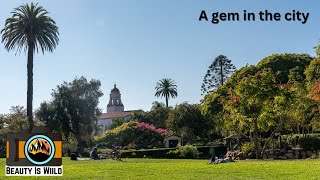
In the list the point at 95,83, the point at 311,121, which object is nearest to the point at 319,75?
the point at 311,121

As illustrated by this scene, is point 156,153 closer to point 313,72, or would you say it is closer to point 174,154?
point 174,154

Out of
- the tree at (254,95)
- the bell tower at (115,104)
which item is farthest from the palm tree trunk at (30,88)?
the bell tower at (115,104)

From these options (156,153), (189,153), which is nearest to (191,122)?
(156,153)

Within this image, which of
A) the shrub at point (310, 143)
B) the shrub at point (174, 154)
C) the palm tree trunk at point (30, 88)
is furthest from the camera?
the palm tree trunk at point (30, 88)

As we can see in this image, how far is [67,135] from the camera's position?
53625mm

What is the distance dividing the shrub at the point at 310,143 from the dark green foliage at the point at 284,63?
71.8 ft

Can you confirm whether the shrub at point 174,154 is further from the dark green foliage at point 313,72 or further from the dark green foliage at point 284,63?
the dark green foliage at point 284,63

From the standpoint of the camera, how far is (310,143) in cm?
3195

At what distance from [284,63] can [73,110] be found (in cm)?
2572

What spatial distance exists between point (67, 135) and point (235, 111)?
27.7 metres

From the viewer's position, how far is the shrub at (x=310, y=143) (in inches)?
1255

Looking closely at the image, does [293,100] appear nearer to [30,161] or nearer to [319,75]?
[319,75]

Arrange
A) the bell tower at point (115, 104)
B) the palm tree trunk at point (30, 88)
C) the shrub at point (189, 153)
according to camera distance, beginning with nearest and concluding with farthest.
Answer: the shrub at point (189, 153)
the palm tree trunk at point (30, 88)
the bell tower at point (115, 104)

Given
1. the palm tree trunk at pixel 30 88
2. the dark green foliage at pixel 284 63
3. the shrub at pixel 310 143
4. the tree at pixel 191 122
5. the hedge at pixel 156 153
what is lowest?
the hedge at pixel 156 153
